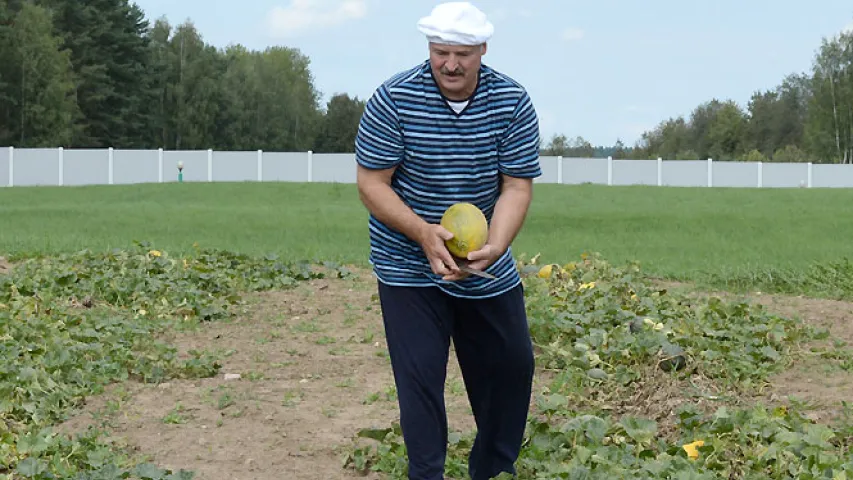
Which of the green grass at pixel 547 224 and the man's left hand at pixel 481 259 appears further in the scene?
the green grass at pixel 547 224

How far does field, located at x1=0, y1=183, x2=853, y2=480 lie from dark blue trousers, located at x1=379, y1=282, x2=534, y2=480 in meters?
0.27

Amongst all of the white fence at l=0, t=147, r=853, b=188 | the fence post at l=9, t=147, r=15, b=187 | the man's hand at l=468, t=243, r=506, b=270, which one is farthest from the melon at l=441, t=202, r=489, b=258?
the fence post at l=9, t=147, r=15, b=187

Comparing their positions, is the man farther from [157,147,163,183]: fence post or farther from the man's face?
[157,147,163,183]: fence post

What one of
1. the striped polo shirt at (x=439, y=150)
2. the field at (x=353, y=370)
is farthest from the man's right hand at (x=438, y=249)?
the field at (x=353, y=370)

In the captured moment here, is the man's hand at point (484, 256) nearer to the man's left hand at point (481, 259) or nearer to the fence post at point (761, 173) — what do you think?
the man's left hand at point (481, 259)

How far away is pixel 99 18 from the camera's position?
62219mm

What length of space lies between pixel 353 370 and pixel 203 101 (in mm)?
66439

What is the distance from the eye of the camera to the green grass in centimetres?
1455

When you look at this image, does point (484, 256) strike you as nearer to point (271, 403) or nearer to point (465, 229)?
point (465, 229)

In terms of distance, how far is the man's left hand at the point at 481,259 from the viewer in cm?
411

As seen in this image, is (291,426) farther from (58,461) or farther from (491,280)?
(491,280)

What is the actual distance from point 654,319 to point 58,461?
3839 millimetres

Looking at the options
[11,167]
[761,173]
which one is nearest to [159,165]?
[11,167]

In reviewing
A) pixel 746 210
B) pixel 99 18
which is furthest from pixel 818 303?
pixel 99 18
